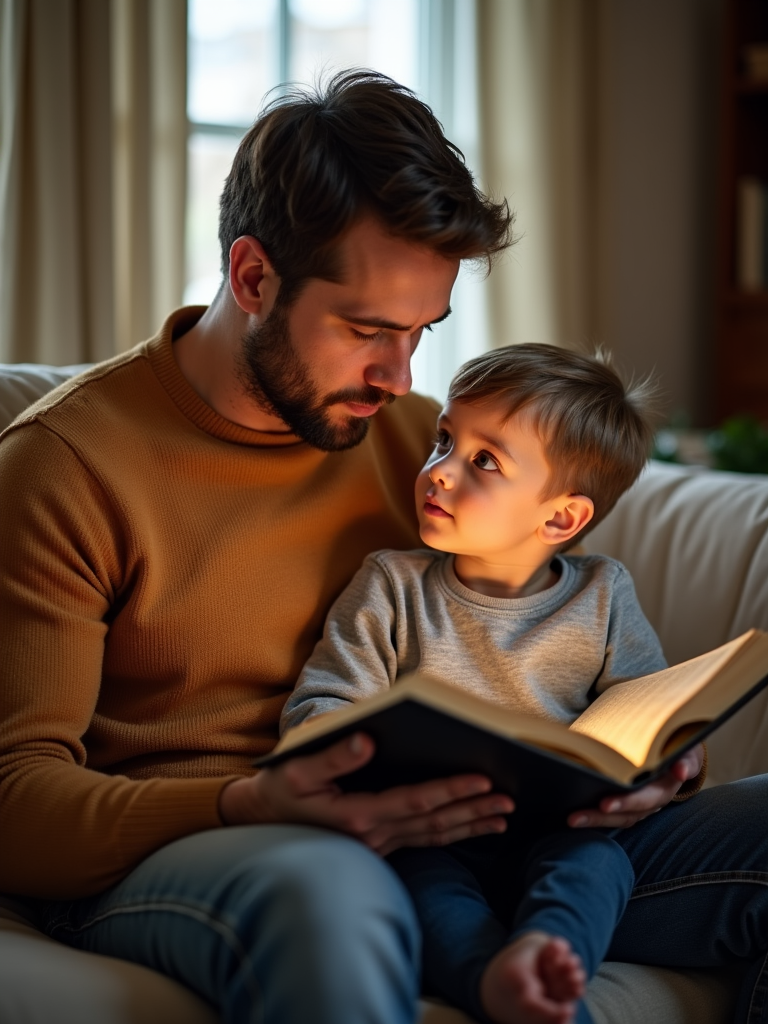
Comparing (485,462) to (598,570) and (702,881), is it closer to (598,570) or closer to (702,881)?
(598,570)

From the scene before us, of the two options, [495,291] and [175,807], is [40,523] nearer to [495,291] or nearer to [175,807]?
[175,807]

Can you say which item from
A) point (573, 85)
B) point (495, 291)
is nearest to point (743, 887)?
point (495, 291)

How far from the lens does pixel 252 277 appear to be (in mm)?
1443

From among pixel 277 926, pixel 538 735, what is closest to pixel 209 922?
pixel 277 926

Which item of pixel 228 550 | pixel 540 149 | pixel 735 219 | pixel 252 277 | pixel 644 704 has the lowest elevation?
pixel 644 704

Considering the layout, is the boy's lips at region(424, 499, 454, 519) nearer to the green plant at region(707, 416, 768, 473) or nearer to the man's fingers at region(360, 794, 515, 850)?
the man's fingers at region(360, 794, 515, 850)

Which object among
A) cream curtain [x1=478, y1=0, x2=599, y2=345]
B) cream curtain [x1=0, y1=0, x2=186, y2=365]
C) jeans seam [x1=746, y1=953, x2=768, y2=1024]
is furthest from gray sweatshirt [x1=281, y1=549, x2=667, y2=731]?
cream curtain [x1=478, y1=0, x2=599, y2=345]

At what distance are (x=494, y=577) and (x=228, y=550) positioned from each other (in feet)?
1.15

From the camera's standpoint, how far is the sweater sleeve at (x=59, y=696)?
113 cm

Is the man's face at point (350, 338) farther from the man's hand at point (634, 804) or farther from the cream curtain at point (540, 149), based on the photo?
the cream curtain at point (540, 149)

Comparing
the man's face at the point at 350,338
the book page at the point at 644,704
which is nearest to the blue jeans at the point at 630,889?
the book page at the point at 644,704

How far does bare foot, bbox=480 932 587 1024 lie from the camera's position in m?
0.96

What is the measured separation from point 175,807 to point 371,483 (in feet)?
2.01

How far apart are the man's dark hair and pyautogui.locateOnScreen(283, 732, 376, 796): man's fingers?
60cm
